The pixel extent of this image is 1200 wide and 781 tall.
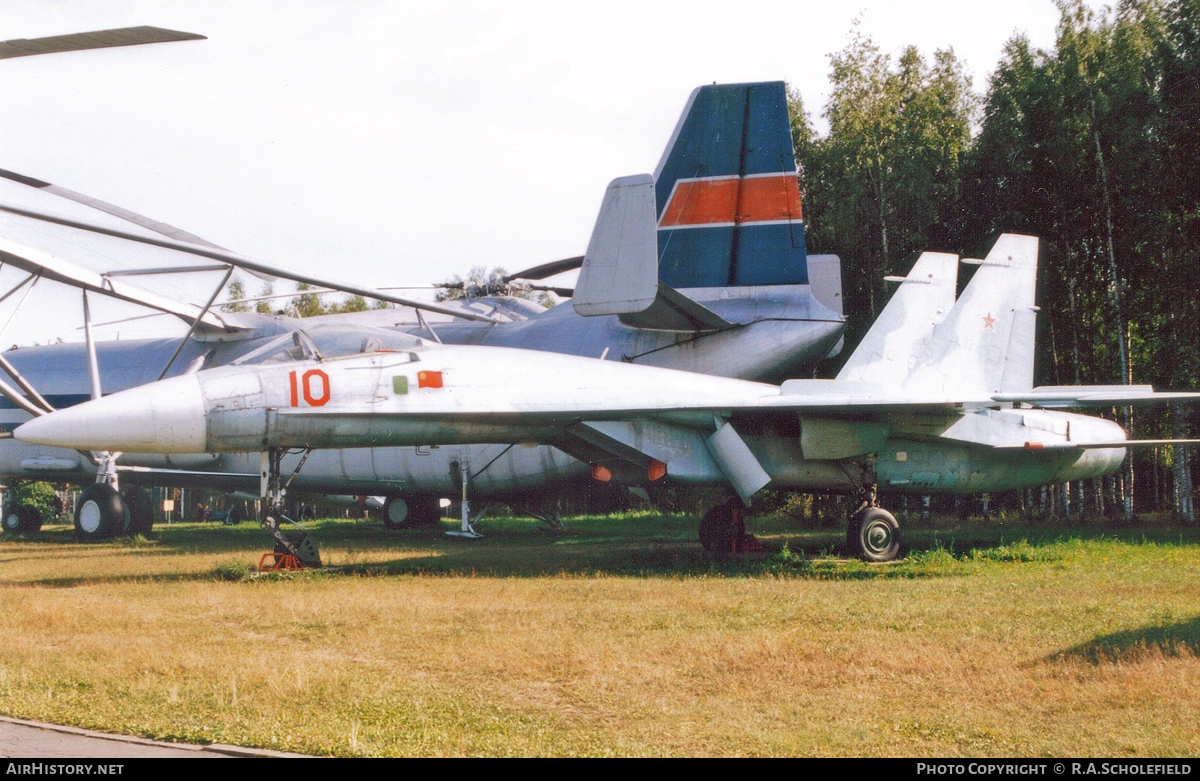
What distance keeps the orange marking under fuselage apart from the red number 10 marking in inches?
278

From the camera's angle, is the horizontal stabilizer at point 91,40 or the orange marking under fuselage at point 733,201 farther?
the orange marking under fuselage at point 733,201

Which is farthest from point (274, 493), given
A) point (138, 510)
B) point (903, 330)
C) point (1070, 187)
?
point (1070, 187)

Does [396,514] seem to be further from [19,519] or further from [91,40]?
[91,40]

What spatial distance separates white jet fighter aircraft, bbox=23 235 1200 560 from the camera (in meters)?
10.4

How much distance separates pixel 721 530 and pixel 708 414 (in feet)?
8.38

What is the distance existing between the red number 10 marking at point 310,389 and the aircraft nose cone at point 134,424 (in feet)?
3.09

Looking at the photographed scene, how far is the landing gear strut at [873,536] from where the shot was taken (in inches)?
481

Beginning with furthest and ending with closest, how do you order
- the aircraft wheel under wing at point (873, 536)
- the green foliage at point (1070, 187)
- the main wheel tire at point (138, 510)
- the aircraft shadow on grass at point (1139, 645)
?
the green foliage at point (1070, 187)
the main wheel tire at point (138, 510)
the aircraft wheel under wing at point (873, 536)
the aircraft shadow on grass at point (1139, 645)

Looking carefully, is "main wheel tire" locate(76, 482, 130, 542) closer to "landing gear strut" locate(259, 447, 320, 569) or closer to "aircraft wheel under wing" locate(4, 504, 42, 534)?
"aircraft wheel under wing" locate(4, 504, 42, 534)

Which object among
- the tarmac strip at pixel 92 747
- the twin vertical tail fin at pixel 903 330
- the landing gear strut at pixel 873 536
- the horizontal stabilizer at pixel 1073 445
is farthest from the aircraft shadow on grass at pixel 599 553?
the tarmac strip at pixel 92 747

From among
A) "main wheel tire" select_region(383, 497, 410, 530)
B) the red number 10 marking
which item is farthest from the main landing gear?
the red number 10 marking

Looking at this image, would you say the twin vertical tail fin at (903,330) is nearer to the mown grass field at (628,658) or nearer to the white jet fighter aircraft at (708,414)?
the white jet fighter aircraft at (708,414)

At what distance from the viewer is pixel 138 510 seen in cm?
1767

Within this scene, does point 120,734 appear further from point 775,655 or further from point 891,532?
point 891,532
